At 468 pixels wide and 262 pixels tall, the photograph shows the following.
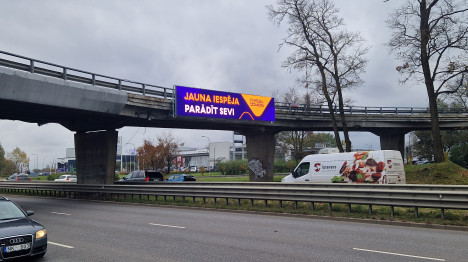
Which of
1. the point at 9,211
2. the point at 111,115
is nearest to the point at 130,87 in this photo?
the point at 111,115

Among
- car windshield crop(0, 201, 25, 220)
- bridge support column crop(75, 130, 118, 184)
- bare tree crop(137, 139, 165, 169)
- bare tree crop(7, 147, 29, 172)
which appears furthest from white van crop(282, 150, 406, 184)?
bare tree crop(7, 147, 29, 172)

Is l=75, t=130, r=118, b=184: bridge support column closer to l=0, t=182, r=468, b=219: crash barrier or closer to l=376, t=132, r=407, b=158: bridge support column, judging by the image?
l=0, t=182, r=468, b=219: crash barrier

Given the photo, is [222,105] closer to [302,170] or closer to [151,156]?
[302,170]

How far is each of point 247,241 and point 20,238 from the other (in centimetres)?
466

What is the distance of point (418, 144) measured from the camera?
73.4 meters

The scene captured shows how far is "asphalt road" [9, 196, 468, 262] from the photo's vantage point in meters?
7.68

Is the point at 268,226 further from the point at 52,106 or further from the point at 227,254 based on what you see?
the point at 52,106

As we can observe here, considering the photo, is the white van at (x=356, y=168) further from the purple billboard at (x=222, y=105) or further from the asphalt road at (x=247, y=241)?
the purple billboard at (x=222, y=105)

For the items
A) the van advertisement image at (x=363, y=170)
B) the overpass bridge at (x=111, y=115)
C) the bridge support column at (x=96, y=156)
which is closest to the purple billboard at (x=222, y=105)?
the overpass bridge at (x=111, y=115)

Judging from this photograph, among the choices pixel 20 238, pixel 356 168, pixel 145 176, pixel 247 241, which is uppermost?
pixel 356 168

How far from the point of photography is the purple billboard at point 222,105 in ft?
90.2

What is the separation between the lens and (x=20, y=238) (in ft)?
23.0

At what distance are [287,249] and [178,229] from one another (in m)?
4.16

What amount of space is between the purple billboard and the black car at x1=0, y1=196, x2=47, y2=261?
1954 cm
